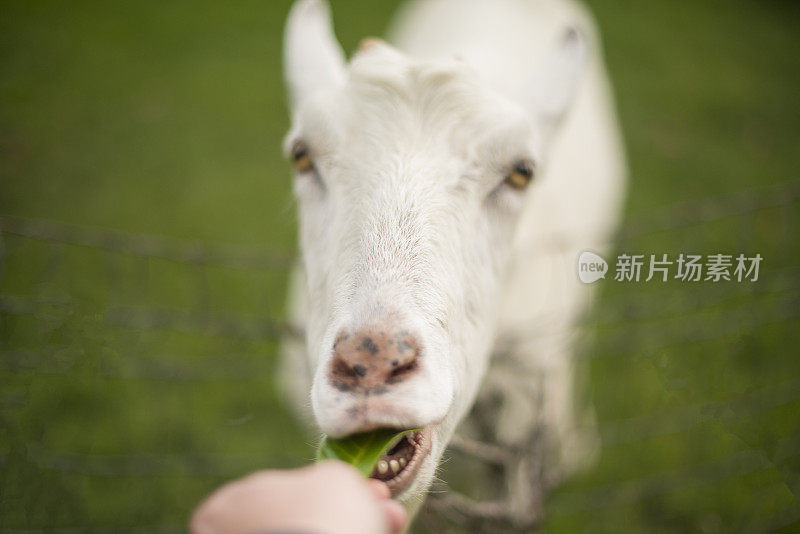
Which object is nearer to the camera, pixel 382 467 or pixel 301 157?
pixel 382 467

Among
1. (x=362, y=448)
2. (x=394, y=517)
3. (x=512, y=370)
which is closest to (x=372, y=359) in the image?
(x=362, y=448)

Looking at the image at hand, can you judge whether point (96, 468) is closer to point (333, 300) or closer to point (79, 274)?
point (79, 274)

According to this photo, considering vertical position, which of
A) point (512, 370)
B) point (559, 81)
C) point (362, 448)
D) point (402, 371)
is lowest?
point (512, 370)

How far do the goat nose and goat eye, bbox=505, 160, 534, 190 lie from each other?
0.93 meters

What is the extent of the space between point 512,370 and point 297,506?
7.00 feet

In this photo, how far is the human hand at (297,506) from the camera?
768 mm

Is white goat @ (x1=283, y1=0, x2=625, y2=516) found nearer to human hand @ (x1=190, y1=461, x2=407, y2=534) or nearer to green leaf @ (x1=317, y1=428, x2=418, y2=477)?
green leaf @ (x1=317, y1=428, x2=418, y2=477)

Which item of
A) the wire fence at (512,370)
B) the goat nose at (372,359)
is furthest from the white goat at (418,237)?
the wire fence at (512,370)

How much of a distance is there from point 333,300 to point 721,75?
32.6 feet

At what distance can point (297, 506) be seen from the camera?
0.78 m

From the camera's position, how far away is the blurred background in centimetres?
309

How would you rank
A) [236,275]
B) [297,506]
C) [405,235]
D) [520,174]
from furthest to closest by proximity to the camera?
[236,275] → [520,174] → [405,235] → [297,506]

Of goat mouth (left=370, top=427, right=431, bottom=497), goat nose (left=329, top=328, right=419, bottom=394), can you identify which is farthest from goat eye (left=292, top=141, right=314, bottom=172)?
goat mouth (left=370, top=427, right=431, bottom=497)

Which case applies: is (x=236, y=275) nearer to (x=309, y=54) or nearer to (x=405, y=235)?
(x=309, y=54)
